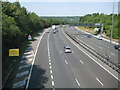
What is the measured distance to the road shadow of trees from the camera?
23766 mm

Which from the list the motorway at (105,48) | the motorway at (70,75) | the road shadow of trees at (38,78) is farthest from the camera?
the motorway at (105,48)

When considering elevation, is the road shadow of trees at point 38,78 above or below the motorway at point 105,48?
below

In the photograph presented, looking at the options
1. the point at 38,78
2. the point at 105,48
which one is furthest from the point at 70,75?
the point at 105,48

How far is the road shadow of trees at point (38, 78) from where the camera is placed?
936 inches

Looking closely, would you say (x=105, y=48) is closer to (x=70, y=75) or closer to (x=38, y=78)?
(x=70, y=75)

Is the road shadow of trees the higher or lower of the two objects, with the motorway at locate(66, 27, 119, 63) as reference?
lower

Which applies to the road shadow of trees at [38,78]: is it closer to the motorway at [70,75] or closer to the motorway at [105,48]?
the motorway at [70,75]

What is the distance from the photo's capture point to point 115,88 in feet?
76.4

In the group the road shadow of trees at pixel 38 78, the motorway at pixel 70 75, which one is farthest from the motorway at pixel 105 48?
the road shadow of trees at pixel 38 78

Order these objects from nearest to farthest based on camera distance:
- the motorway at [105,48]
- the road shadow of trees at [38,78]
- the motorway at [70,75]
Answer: the road shadow of trees at [38,78] < the motorway at [70,75] < the motorway at [105,48]

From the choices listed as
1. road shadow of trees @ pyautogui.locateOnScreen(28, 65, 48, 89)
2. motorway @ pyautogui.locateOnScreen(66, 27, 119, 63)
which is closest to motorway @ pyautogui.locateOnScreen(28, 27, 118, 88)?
road shadow of trees @ pyautogui.locateOnScreen(28, 65, 48, 89)

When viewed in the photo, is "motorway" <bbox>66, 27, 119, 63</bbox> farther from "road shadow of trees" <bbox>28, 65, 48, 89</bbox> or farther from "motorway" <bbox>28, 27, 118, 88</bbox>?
"road shadow of trees" <bbox>28, 65, 48, 89</bbox>

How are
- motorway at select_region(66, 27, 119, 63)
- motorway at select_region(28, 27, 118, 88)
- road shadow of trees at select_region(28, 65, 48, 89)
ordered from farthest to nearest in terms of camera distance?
1. motorway at select_region(66, 27, 119, 63)
2. motorway at select_region(28, 27, 118, 88)
3. road shadow of trees at select_region(28, 65, 48, 89)

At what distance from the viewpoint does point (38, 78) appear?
26.4 meters
